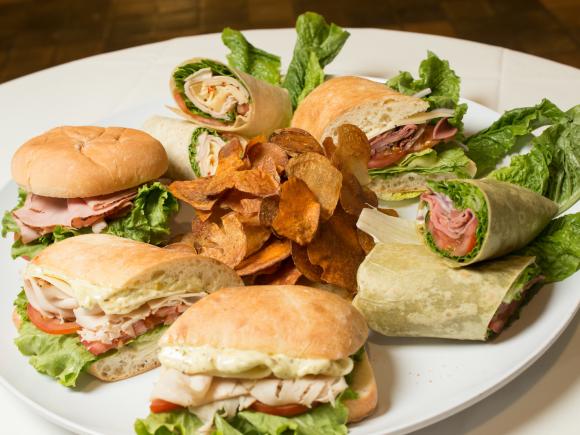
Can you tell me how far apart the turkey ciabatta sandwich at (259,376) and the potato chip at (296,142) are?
92cm

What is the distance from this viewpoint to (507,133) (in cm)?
340

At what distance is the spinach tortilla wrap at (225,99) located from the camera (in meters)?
3.67

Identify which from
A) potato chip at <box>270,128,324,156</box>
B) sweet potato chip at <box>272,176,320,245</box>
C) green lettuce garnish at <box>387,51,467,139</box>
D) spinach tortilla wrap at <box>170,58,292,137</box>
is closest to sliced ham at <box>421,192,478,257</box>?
sweet potato chip at <box>272,176,320,245</box>

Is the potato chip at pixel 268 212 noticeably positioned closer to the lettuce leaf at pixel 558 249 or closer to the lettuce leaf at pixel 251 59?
the lettuce leaf at pixel 558 249

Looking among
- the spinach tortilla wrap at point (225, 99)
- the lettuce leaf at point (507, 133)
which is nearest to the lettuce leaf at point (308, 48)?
the spinach tortilla wrap at point (225, 99)

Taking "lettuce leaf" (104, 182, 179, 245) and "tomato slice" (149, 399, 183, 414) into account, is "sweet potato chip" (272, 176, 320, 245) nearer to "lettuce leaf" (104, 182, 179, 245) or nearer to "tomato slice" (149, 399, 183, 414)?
"lettuce leaf" (104, 182, 179, 245)

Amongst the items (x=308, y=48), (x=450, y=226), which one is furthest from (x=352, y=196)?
(x=308, y=48)

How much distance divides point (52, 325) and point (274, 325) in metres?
0.82

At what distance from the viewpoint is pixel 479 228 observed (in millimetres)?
2420

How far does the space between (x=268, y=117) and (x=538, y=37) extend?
13.1 ft

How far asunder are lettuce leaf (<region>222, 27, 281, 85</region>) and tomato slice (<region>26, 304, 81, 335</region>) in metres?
2.02

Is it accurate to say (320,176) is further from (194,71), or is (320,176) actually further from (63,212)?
(194,71)

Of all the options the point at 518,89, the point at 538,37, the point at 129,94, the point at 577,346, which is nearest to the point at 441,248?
the point at 577,346

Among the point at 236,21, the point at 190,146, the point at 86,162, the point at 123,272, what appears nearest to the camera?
the point at 123,272
